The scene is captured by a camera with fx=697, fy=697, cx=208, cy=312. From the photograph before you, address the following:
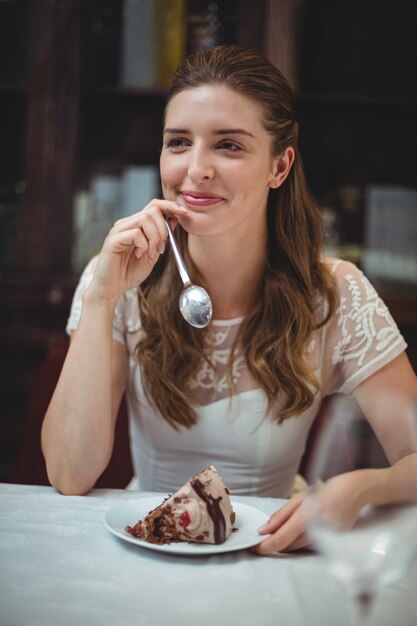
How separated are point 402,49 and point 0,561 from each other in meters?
2.17

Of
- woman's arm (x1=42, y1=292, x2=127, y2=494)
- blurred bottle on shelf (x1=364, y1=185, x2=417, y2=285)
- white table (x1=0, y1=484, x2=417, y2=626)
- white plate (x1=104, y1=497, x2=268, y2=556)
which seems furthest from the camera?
blurred bottle on shelf (x1=364, y1=185, x2=417, y2=285)

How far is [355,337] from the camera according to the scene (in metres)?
1.38

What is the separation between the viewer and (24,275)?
7.58 ft

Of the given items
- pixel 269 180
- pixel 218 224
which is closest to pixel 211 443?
pixel 218 224

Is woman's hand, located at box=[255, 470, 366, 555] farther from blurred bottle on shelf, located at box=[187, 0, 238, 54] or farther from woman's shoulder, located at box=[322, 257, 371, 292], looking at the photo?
blurred bottle on shelf, located at box=[187, 0, 238, 54]

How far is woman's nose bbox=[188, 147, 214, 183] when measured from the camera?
1.22 meters

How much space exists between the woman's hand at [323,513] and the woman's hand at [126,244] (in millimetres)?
528

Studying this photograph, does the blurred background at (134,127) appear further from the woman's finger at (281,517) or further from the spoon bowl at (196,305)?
the woman's finger at (281,517)

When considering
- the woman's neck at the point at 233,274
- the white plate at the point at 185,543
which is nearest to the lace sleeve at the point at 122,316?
the woman's neck at the point at 233,274

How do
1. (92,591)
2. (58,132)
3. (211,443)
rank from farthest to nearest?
(58,132)
(211,443)
(92,591)

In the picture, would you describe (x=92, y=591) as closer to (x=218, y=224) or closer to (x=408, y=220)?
(x=218, y=224)

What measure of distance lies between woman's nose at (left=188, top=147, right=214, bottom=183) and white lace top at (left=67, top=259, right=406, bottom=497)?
1.07 ft

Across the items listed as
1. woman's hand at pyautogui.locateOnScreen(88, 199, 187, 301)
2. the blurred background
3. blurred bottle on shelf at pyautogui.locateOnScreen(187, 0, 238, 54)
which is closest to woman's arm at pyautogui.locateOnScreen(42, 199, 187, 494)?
woman's hand at pyautogui.locateOnScreen(88, 199, 187, 301)

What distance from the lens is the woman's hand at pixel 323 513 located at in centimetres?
52
